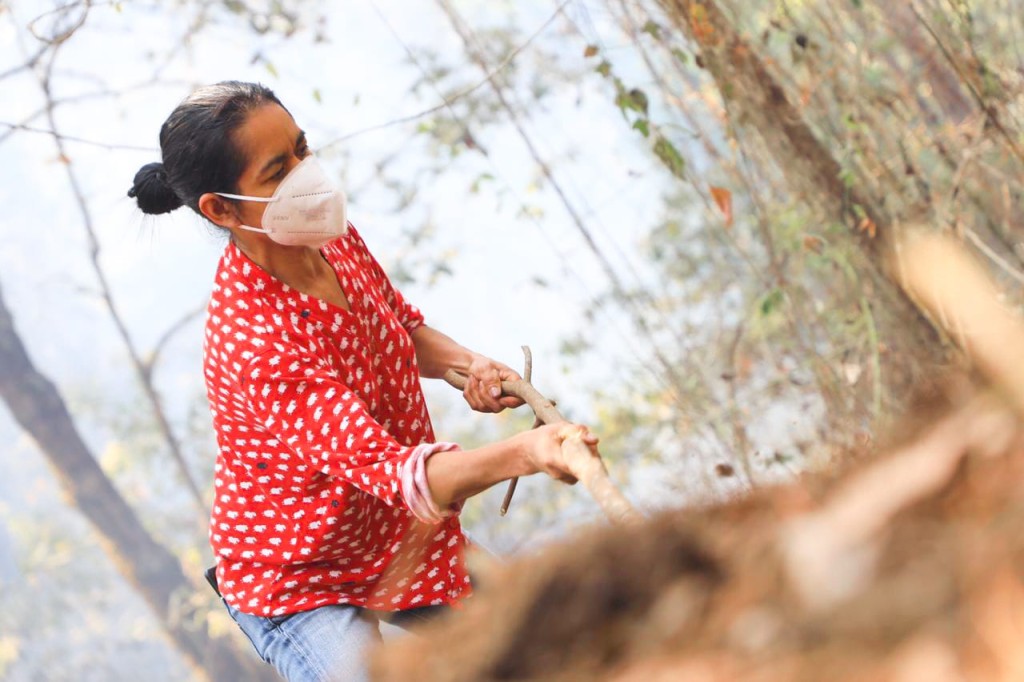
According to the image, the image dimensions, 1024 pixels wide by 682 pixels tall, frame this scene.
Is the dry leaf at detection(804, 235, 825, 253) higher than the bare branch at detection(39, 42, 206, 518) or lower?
lower

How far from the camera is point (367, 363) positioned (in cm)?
192

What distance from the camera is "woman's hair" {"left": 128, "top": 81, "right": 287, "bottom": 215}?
1.77 metres

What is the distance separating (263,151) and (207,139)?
0.09 meters

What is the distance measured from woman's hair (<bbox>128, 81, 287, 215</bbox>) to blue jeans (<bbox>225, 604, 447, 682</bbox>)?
735 mm

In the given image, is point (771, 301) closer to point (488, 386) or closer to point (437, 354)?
point (437, 354)

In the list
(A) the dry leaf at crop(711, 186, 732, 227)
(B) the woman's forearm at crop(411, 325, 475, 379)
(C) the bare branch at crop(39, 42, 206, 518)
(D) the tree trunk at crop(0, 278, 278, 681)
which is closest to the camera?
(B) the woman's forearm at crop(411, 325, 475, 379)

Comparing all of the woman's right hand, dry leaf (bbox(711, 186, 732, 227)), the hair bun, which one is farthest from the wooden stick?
dry leaf (bbox(711, 186, 732, 227))

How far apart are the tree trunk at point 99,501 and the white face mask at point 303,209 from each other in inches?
247

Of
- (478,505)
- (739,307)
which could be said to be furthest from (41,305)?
(739,307)

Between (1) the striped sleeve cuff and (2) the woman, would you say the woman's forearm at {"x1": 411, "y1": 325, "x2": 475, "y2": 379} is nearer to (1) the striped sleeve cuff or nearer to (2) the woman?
(2) the woman

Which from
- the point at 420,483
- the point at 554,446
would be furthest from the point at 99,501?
the point at 554,446

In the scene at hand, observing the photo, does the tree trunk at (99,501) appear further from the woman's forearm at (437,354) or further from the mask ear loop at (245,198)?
the mask ear loop at (245,198)

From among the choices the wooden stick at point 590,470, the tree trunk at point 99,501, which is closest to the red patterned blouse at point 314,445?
the wooden stick at point 590,470

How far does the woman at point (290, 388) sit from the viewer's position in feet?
5.70
